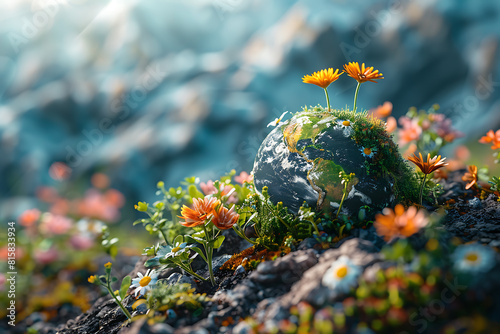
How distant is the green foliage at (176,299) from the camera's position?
2270 mm

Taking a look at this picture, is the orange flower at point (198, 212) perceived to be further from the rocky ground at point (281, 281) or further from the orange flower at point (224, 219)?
the rocky ground at point (281, 281)

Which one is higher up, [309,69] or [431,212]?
[309,69]

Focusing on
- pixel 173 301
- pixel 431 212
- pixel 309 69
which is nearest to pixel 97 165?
pixel 309 69

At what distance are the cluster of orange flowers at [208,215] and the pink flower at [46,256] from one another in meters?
3.08

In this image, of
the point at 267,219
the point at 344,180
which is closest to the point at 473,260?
the point at 344,180

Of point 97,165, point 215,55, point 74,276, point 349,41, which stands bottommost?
point 74,276

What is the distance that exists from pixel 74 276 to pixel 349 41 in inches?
304

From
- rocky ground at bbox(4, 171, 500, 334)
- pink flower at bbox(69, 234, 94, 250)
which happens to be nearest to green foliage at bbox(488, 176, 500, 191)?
rocky ground at bbox(4, 171, 500, 334)

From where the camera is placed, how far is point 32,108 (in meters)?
9.51

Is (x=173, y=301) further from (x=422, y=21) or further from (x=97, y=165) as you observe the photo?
(x=422, y=21)

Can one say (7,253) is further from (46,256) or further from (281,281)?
(281,281)

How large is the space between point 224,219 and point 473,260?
1613mm

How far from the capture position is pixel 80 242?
15.6ft

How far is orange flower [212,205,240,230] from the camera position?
8.34 ft
